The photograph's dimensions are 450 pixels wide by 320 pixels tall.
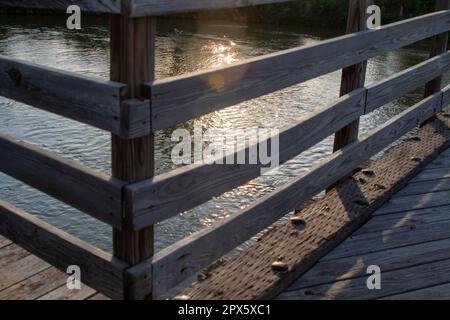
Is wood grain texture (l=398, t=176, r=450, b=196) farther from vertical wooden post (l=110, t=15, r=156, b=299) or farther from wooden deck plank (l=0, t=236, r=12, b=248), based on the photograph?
wooden deck plank (l=0, t=236, r=12, b=248)

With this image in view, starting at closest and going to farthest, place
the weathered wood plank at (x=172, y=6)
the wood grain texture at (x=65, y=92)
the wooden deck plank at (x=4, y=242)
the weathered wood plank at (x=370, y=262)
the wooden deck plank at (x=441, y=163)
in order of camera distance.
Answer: the weathered wood plank at (x=172, y=6)
the wood grain texture at (x=65, y=92)
the weathered wood plank at (x=370, y=262)
the wooden deck plank at (x=4, y=242)
the wooden deck plank at (x=441, y=163)

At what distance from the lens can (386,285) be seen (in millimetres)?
3166

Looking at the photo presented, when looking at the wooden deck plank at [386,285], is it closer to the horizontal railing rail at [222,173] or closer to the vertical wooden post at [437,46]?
the horizontal railing rail at [222,173]

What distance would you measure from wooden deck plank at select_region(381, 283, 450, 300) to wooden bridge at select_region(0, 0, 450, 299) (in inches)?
0.4

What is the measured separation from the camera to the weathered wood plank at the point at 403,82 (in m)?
4.37

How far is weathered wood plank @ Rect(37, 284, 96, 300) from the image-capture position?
116 inches

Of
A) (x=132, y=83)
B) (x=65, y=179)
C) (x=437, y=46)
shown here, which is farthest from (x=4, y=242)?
(x=437, y=46)

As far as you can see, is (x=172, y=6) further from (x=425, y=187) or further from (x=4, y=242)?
(x=425, y=187)

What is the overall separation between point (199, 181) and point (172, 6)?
2.64 feet

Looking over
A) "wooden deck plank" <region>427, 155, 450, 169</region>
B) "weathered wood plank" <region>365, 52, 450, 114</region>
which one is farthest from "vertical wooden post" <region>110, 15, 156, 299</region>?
"wooden deck plank" <region>427, 155, 450, 169</region>

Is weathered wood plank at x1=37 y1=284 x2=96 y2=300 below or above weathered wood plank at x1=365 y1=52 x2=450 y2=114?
below

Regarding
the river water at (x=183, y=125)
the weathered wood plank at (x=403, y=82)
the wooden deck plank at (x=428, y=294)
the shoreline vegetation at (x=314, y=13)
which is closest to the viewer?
the wooden deck plank at (x=428, y=294)

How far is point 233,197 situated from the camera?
9.15m

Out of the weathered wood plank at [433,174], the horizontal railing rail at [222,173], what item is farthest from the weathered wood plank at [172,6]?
the weathered wood plank at [433,174]
